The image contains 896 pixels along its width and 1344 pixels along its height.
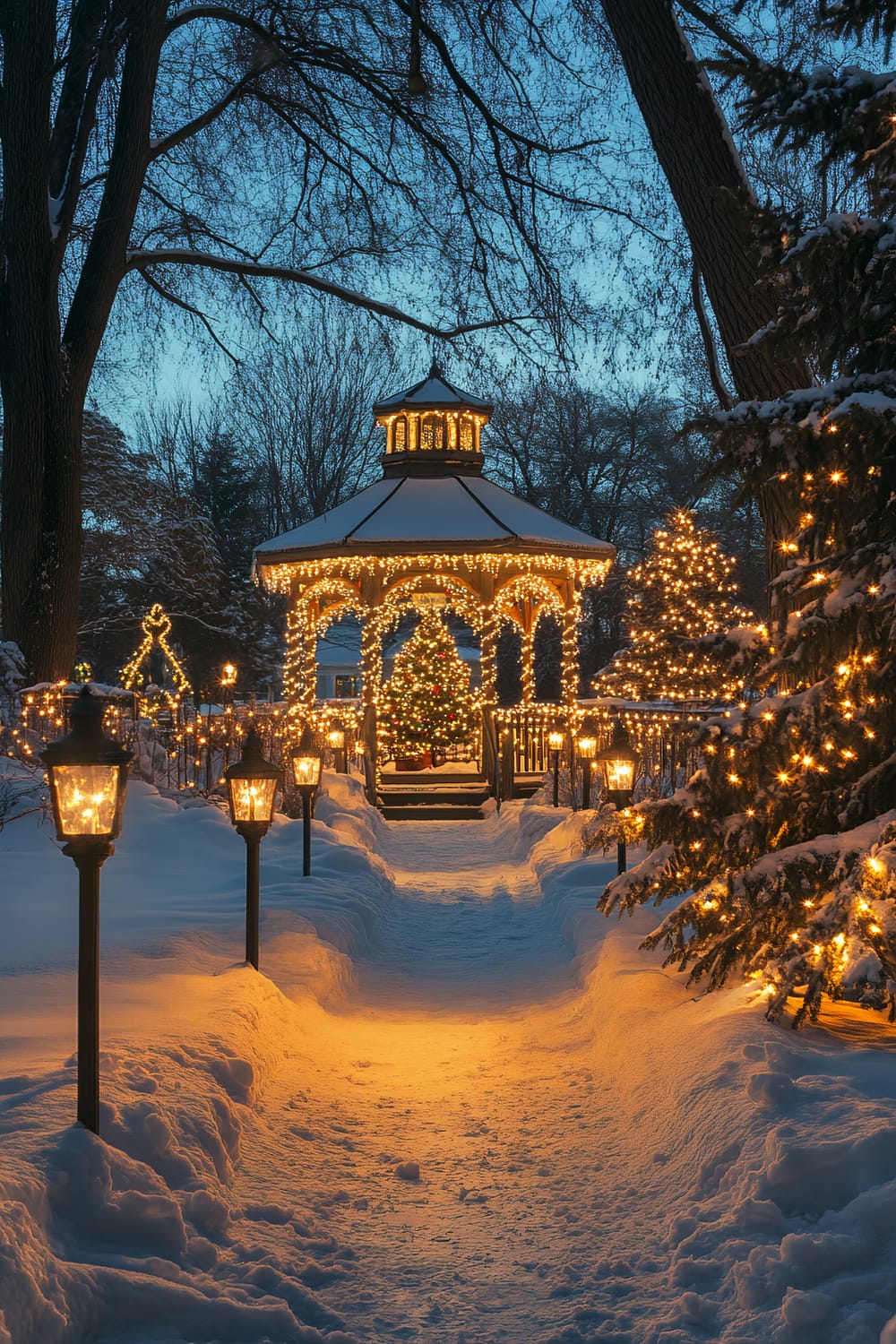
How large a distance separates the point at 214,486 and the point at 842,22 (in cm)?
Result: 3552

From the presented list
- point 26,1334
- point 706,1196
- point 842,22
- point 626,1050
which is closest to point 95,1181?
point 26,1334

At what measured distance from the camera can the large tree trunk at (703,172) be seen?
6.38 m

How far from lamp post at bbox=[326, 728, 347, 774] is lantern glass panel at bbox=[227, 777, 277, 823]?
1216 centimetres

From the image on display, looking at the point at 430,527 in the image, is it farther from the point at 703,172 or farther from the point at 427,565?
the point at 703,172

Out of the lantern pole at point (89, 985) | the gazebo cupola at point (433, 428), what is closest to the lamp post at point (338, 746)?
the gazebo cupola at point (433, 428)

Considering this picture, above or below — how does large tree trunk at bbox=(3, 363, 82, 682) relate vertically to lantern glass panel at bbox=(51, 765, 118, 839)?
above

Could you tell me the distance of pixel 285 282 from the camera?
1464 centimetres

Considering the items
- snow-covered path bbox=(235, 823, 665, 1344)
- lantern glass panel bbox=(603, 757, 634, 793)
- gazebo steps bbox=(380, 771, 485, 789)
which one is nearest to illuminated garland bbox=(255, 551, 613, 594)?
gazebo steps bbox=(380, 771, 485, 789)

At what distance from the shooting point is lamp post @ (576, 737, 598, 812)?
1391 centimetres

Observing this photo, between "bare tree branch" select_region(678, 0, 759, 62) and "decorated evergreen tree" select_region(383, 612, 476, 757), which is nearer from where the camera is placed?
"bare tree branch" select_region(678, 0, 759, 62)

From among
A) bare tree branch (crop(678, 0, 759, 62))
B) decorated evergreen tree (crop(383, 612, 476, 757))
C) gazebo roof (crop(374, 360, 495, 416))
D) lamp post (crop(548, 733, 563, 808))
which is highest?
gazebo roof (crop(374, 360, 495, 416))

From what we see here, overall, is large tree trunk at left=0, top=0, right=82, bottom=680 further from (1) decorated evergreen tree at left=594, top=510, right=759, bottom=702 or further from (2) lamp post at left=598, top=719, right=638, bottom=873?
(1) decorated evergreen tree at left=594, top=510, right=759, bottom=702

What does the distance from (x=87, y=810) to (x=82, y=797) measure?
0.05 metres

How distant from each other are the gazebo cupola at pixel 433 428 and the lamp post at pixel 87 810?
1812 centimetres
